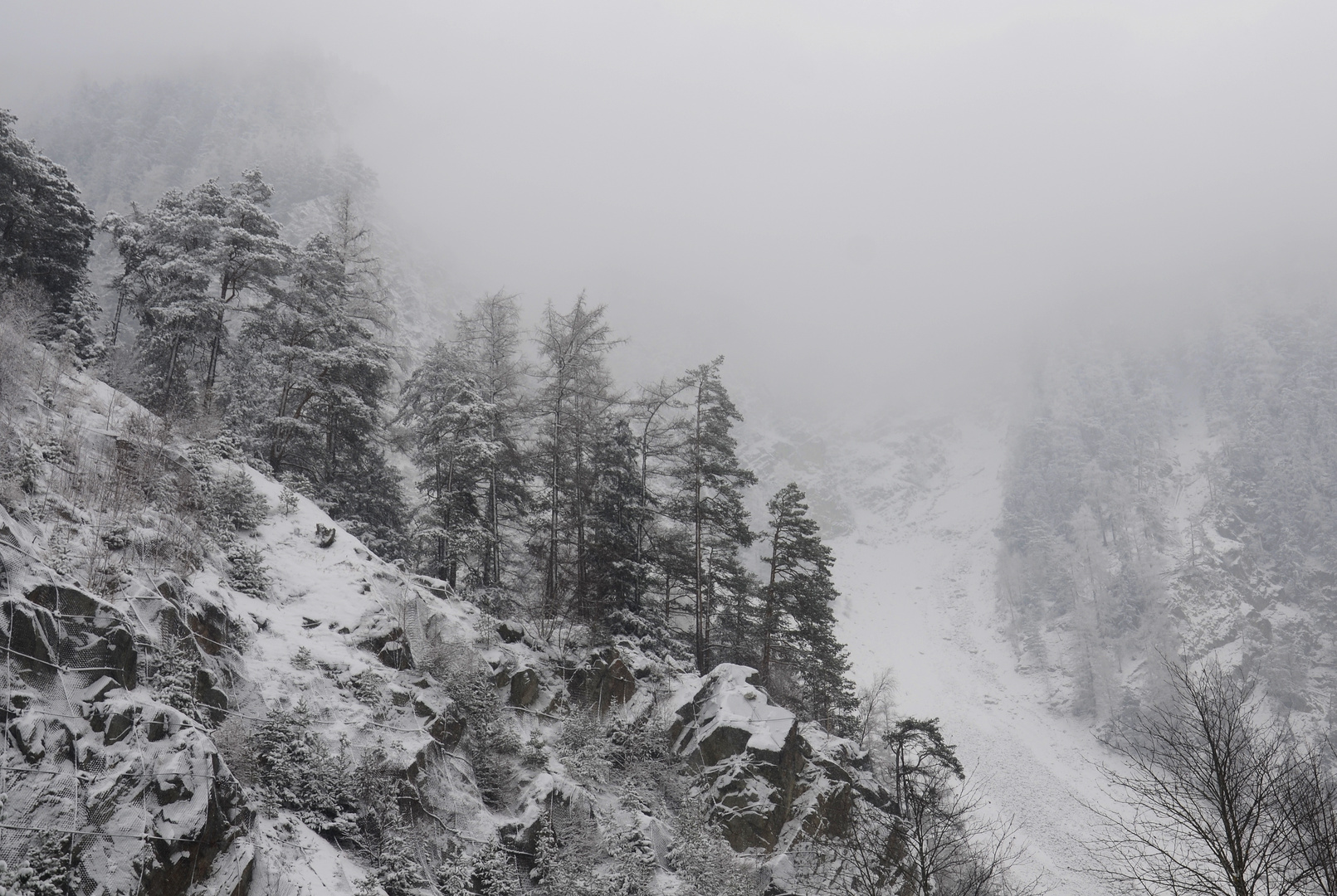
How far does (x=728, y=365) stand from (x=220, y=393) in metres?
145

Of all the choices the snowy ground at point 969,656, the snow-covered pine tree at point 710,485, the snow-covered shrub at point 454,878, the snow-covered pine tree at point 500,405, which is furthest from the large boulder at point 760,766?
the snow-covered pine tree at point 500,405

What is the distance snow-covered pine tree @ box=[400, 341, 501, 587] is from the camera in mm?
19484

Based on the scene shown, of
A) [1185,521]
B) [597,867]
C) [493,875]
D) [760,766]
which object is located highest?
[1185,521]

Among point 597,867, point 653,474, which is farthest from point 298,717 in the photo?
point 653,474

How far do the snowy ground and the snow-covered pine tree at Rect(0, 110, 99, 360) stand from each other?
3252cm

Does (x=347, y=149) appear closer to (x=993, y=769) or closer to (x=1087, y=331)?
(x=993, y=769)

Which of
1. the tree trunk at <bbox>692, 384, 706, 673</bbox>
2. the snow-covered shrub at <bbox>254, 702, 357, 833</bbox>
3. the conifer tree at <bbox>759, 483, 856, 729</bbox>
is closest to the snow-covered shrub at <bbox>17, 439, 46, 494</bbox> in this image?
the snow-covered shrub at <bbox>254, 702, 357, 833</bbox>

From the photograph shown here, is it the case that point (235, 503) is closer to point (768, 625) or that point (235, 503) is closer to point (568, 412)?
point (568, 412)

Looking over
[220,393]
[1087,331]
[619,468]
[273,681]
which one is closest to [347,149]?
[220,393]

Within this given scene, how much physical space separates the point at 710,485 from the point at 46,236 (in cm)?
2291

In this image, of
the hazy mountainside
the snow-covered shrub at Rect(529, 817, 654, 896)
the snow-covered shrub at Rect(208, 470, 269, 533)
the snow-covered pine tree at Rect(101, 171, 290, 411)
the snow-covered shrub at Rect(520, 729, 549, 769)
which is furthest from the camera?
the hazy mountainside

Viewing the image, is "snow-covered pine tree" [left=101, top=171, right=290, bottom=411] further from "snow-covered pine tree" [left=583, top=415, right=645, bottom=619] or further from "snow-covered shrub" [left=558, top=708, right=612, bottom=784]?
"snow-covered shrub" [left=558, top=708, right=612, bottom=784]

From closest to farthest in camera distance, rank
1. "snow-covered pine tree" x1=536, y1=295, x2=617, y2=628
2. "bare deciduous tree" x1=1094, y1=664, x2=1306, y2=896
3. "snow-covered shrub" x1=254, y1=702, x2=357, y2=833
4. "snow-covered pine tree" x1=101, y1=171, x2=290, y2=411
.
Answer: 1. "bare deciduous tree" x1=1094, y1=664, x2=1306, y2=896
2. "snow-covered shrub" x1=254, y1=702, x2=357, y2=833
3. "snow-covered pine tree" x1=101, y1=171, x2=290, y2=411
4. "snow-covered pine tree" x1=536, y1=295, x2=617, y2=628

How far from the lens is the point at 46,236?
66.8 ft
